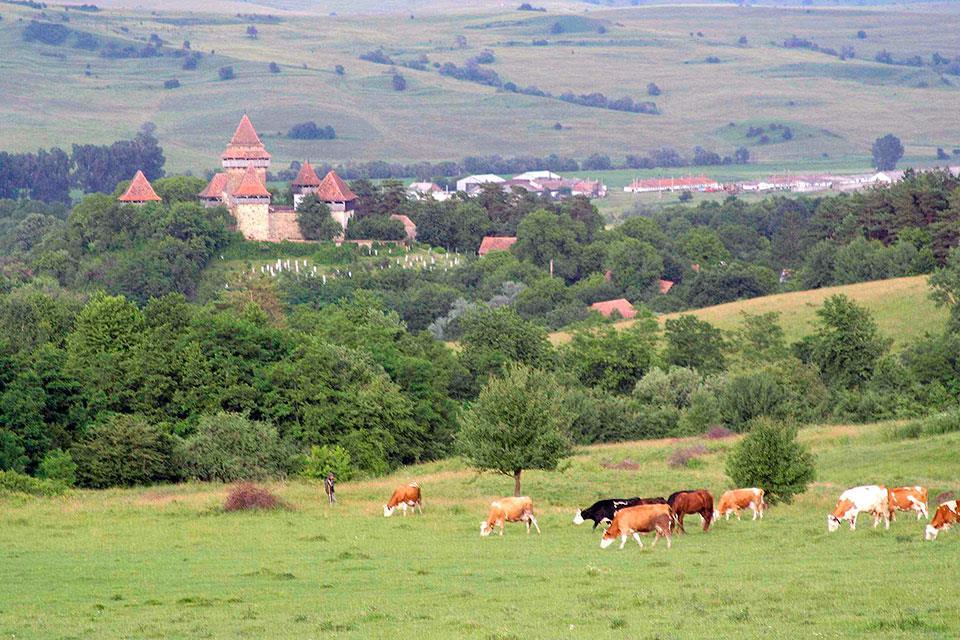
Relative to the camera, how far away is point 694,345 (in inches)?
2923

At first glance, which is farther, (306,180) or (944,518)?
(306,180)

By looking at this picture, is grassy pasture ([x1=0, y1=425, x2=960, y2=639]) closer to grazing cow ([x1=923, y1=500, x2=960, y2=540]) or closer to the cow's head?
the cow's head

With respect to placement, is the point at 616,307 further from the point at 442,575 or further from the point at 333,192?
the point at 442,575

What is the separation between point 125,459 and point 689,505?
21206 mm

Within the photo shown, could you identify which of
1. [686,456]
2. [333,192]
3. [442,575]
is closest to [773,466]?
[442,575]

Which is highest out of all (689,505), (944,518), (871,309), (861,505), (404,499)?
(871,309)

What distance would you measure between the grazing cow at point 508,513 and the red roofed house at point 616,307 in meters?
75.6

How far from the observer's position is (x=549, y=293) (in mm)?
110812

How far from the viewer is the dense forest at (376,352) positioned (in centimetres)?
4628

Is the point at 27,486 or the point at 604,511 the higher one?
the point at 604,511

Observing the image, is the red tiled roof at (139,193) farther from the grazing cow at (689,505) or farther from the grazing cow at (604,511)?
the grazing cow at (689,505)

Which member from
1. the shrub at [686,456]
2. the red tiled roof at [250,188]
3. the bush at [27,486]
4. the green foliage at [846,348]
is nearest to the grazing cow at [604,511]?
the shrub at [686,456]

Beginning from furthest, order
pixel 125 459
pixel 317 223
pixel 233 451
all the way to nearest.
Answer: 1. pixel 317 223
2. pixel 233 451
3. pixel 125 459

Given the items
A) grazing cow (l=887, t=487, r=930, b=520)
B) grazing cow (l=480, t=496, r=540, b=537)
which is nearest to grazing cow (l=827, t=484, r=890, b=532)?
grazing cow (l=887, t=487, r=930, b=520)
